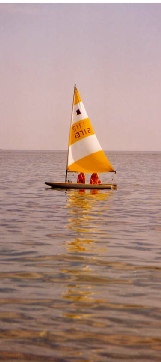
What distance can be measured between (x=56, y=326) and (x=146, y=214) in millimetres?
19880

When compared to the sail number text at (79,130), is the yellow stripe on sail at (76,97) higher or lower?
higher

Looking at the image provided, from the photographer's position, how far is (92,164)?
44469 millimetres

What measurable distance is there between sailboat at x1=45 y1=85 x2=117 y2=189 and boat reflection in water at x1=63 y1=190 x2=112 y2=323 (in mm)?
10398

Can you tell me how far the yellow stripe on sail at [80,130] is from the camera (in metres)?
44.2

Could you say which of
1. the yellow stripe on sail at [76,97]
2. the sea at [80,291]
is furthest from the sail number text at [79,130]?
the sea at [80,291]

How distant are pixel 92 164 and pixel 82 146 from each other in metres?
1.57

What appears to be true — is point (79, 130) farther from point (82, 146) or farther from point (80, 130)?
point (82, 146)

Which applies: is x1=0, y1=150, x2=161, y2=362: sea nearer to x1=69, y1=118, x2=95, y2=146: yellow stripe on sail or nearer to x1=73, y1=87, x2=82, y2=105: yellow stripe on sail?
x1=69, y1=118, x2=95, y2=146: yellow stripe on sail

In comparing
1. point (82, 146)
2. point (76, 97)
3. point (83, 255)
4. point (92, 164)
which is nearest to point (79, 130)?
point (82, 146)

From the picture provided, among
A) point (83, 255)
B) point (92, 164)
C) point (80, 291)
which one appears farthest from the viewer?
point (92, 164)

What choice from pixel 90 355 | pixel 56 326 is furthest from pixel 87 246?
pixel 90 355

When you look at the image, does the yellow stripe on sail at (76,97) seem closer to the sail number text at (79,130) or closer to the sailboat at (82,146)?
the sailboat at (82,146)

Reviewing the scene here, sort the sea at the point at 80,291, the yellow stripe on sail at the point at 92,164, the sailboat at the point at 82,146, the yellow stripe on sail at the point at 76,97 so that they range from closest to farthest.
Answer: the sea at the point at 80,291 < the sailboat at the point at 82,146 < the yellow stripe on sail at the point at 92,164 < the yellow stripe on sail at the point at 76,97

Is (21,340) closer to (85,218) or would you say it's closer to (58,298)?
(58,298)
